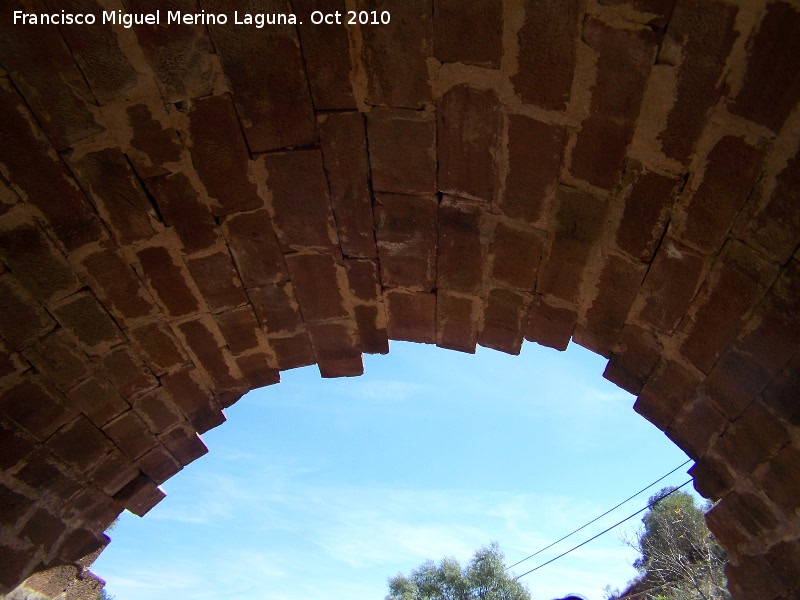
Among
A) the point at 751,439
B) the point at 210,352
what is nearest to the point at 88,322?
the point at 210,352

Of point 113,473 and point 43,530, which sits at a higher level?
point 113,473

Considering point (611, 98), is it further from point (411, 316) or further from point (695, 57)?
point (411, 316)

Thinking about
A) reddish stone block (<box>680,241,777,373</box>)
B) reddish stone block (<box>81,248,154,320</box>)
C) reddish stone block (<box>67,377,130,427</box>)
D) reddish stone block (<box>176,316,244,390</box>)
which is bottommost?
reddish stone block (<box>680,241,777,373</box>)

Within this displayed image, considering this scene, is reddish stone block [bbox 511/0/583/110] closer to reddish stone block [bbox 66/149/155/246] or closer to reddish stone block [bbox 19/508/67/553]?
reddish stone block [bbox 66/149/155/246]

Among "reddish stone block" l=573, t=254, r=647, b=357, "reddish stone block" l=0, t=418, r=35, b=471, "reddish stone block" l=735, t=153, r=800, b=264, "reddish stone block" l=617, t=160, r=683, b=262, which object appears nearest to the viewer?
"reddish stone block" l=735, t=153, r=800, b=264

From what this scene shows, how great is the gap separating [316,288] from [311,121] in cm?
98

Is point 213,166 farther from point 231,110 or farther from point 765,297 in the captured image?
point 765,297

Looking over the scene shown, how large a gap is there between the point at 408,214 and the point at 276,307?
37.7 inches

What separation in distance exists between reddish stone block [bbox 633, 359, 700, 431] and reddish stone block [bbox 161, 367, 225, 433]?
2.50 metres

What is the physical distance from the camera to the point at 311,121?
2.44 m

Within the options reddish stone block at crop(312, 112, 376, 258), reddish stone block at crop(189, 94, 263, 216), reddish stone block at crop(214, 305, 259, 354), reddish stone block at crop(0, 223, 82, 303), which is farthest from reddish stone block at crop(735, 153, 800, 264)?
reddish stone block at crop(0, 223, 82, 303)

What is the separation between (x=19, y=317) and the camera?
8.84 ft

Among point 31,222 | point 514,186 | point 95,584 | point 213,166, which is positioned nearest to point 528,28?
point 514,186

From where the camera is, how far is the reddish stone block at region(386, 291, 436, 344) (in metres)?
3.18
